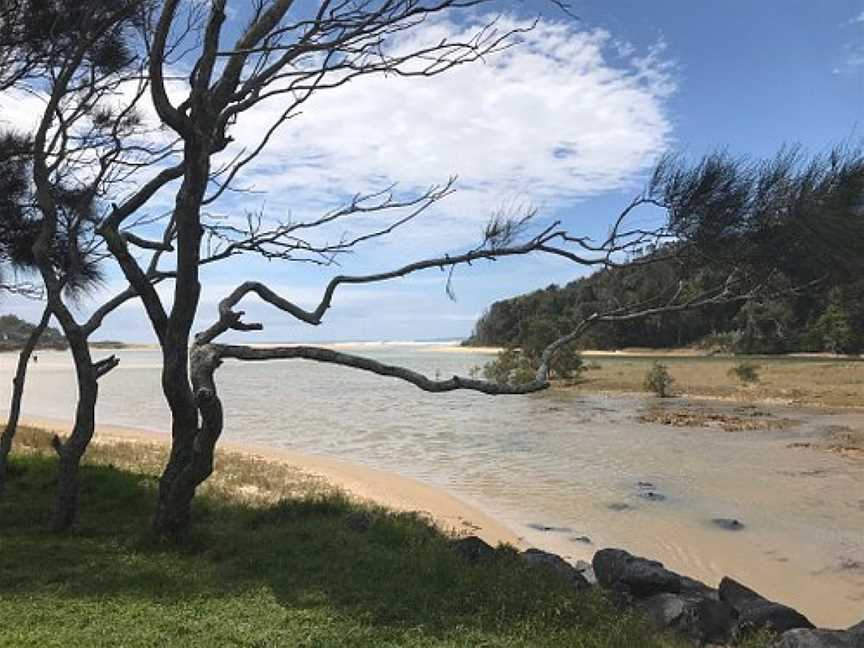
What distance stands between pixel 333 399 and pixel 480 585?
107ft

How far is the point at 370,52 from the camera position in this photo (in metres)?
6.13

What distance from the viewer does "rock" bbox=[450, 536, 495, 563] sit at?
6.71m

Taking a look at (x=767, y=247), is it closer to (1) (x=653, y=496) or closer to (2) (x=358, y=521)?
(2) (x=358, y=521)

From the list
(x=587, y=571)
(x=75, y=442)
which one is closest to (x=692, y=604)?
(x=587, y=571)

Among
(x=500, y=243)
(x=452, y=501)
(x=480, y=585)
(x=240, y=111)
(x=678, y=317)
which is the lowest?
(x=452, y=501)

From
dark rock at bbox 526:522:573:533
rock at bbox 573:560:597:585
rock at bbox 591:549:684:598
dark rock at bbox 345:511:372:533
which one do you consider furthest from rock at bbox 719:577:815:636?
dark rock at bbox 526:522:573:533

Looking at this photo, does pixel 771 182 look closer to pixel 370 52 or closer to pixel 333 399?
pixel 370 52

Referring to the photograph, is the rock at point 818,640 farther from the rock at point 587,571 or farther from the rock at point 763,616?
the rock at point 587,571

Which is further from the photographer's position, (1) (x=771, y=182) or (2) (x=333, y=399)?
(2) (x=333, y=399)

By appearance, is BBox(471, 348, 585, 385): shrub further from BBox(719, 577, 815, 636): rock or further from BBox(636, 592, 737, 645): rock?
BBox(636, 592, 737, 645): rock

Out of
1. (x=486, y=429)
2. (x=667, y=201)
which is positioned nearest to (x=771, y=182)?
(x=667, y=201)

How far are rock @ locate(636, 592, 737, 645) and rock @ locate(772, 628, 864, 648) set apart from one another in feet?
1.93

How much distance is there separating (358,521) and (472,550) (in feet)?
4.76

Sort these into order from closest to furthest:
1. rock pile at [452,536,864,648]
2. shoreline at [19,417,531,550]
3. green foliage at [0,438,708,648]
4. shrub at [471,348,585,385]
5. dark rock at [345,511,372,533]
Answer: green foliage at [0,438,708,648] < rock pile at [452,536,864,648] < dark rock at [345,511,372,533] < shoreline at [19,417,531,550] < shrub at [471,348,585,385]
